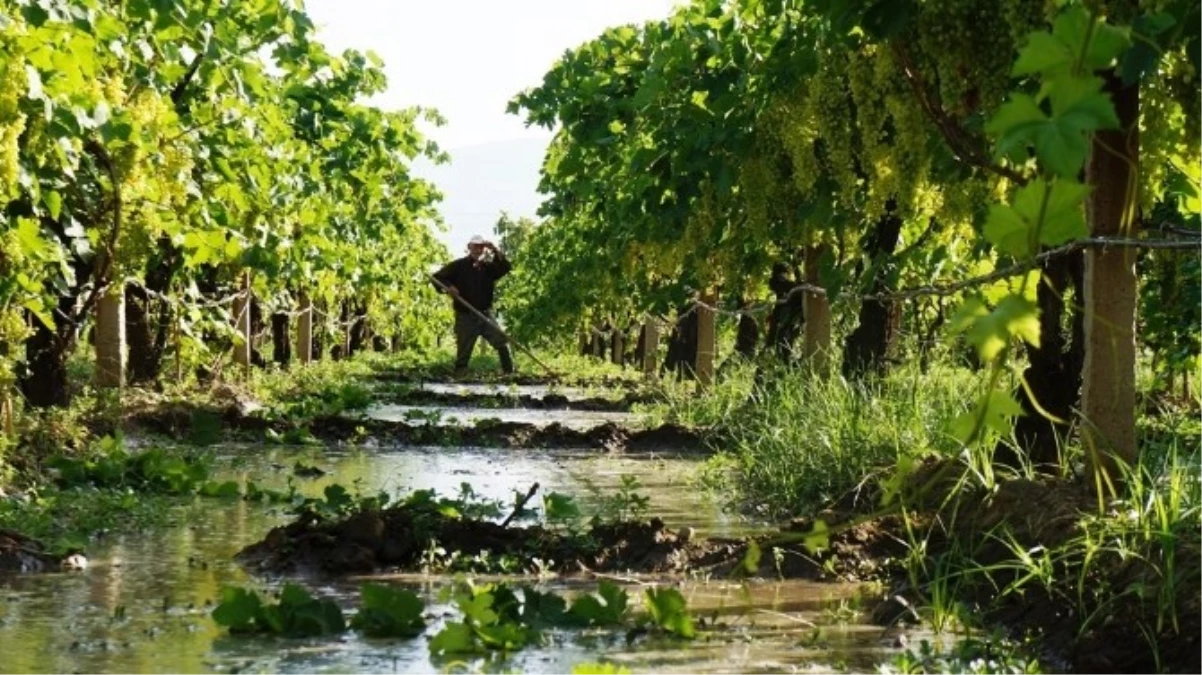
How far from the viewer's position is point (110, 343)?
15852mm

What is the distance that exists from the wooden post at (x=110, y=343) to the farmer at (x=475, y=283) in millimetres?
13352

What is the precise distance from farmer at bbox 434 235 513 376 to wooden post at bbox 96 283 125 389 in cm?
1335

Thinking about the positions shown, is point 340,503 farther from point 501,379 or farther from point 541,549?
point 501,379

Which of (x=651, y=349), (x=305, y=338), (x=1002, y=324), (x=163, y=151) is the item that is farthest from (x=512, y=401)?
(x=1002, y=324)

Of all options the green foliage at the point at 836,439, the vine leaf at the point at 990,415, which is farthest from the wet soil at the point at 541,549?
the vine leaf at the point at 990,415

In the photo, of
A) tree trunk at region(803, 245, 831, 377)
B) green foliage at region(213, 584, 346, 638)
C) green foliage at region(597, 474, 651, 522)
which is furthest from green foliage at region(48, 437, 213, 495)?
tree trunk at region(803, 245, 831, 377)

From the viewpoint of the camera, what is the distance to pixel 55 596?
6758 millimetres

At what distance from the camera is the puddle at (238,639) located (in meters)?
5.52

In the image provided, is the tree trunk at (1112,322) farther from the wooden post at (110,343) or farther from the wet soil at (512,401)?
the wet soil at (512,401)

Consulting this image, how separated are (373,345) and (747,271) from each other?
144 ft

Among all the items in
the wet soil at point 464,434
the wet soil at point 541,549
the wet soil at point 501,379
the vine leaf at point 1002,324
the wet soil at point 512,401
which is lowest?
the wet soil at point 541,549

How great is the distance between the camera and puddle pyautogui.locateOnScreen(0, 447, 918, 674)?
5.52 m

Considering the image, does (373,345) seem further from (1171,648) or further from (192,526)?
(1171,648)

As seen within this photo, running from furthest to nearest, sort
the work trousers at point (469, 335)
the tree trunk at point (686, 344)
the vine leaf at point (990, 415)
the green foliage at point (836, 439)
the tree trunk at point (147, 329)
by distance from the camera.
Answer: the work trousers at point (469, 335), the tree trunk at point (686, 344), the tree trunk at point (147, 329), the green foliage at point (836, 439), the vine leaf at point (990, 415)
